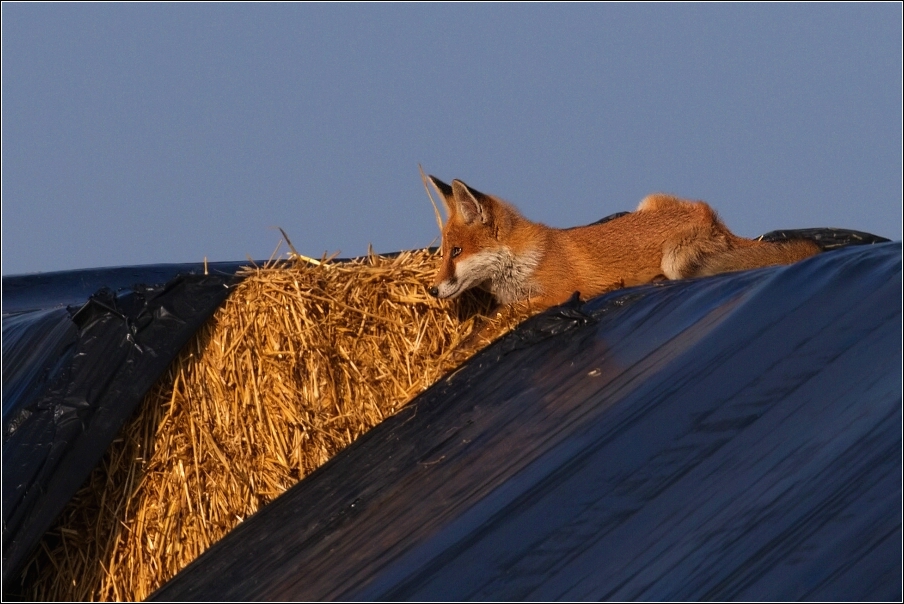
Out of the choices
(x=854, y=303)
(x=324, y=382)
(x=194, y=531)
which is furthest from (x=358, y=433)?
(x=854, y=303)

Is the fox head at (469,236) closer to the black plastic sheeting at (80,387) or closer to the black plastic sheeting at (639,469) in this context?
the black plastic sheeting at (639,469)

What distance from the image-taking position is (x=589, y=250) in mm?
6406

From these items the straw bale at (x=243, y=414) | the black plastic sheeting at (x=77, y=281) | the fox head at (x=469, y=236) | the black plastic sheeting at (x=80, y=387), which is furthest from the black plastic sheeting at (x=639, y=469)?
the black plastic sheeting at (x=77, y=281)

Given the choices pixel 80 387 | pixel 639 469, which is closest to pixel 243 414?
pixel 80 387

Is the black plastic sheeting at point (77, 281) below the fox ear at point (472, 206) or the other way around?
the other way around


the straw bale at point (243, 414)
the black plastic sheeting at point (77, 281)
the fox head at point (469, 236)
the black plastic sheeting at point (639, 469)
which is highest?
the black plastic sheeting at point (77, 281)

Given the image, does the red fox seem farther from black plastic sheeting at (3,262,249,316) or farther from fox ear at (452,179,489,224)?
black plastic sheeting at (3,262,249,316)

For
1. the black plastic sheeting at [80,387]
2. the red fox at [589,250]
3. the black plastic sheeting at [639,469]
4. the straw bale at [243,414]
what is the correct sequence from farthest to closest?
1. the red fox at [589,250]
2. the straw bale at [243,414]
3. the black plastic sheeting at [80,387]
4. the black plastic sheeting at [639,469]

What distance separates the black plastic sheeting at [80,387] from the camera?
4734mm

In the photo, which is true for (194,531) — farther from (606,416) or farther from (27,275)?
(27,275)

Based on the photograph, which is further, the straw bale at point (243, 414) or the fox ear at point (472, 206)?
the fox ear at point (472, 206)

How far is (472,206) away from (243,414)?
2.04m

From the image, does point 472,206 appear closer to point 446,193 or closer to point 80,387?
point 446,193

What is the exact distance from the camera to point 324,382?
5340 mm
